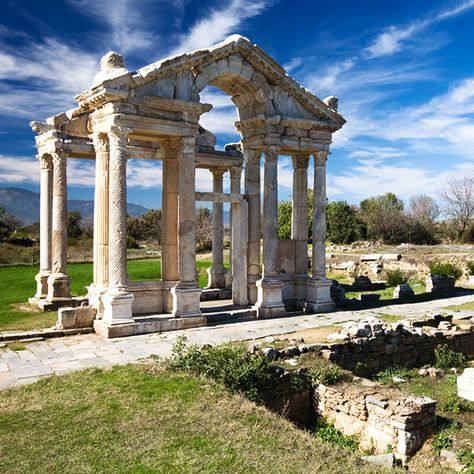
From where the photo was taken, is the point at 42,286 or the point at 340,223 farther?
the point at 340,223

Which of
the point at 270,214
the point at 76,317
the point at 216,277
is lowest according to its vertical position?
the point at 76,317

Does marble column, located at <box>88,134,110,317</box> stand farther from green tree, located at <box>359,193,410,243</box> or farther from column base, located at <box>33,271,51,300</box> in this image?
green tree, located at <box>359,193,410,243</box>

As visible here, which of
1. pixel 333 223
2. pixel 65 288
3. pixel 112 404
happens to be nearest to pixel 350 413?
pixel 112 404

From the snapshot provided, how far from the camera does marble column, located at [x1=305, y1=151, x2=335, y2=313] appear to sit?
672 inches

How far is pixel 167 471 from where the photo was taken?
19.1 ft

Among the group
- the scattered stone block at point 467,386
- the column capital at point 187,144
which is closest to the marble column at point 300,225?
the column capital at point 187,144

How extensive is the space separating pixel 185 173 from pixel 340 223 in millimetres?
37892

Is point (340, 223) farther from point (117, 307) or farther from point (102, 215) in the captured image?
point (117, 307)

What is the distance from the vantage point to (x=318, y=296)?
1706 centimetres

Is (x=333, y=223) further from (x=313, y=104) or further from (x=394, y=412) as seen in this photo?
(x=394, y=412)

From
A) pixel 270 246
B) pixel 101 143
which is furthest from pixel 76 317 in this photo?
pixel 270 246

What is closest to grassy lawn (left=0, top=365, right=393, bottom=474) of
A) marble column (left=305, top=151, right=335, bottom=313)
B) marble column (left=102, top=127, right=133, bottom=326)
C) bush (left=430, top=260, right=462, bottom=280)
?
marble column (left=102, top=127, right=133, bottom=326)

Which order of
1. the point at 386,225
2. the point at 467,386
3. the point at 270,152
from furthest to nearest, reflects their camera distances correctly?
the point at 386,225, the point at 270,152, the point at 467,386

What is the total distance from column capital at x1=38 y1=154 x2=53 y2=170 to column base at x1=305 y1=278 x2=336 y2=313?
10342mm
